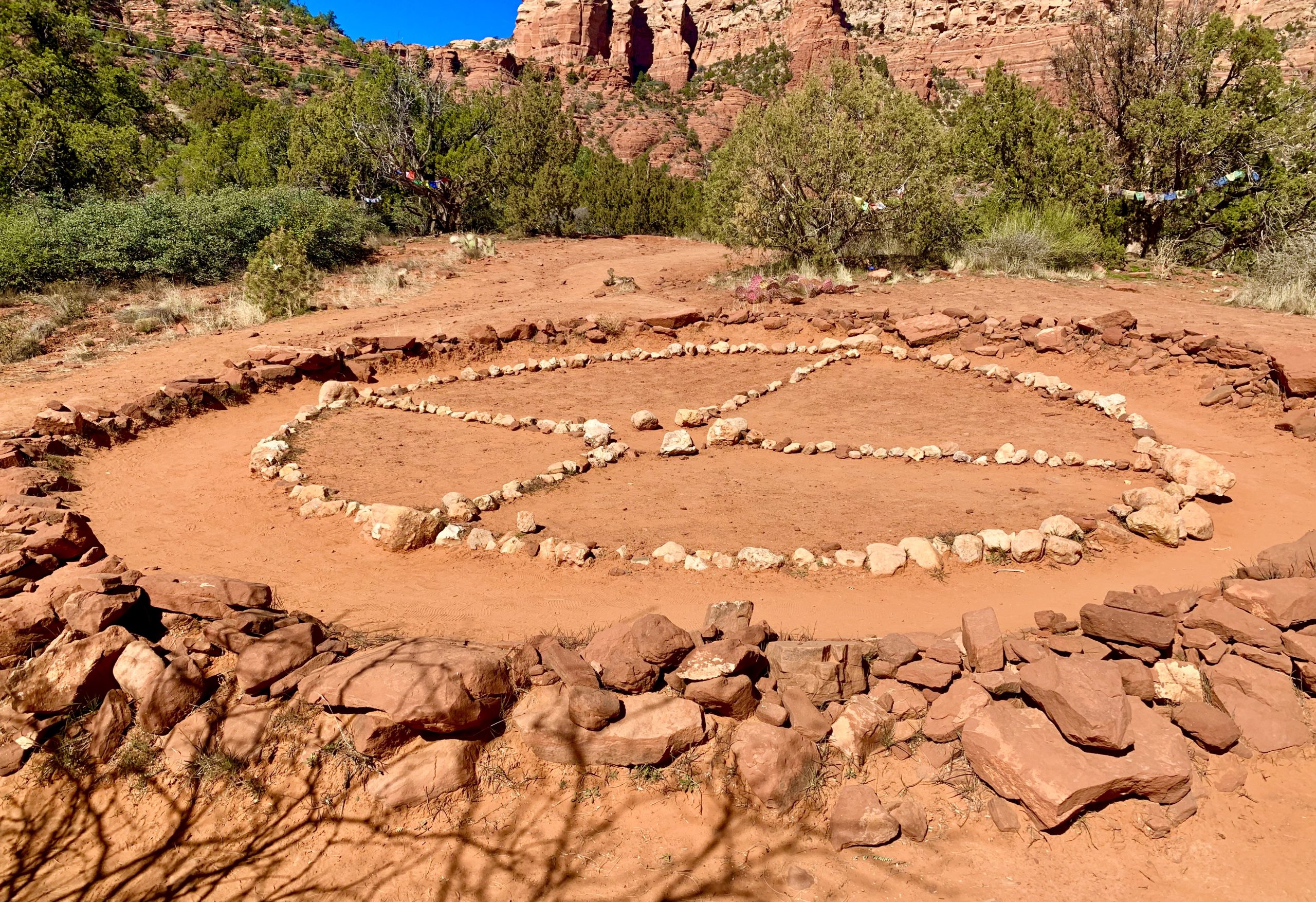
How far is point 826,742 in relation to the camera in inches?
140

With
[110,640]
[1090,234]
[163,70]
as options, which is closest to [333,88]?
[1090,234]

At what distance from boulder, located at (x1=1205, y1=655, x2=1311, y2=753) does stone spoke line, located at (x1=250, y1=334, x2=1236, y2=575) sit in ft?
6.81

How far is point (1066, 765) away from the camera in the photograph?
3111 mm

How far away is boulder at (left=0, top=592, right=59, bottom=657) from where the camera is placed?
13.0 ft

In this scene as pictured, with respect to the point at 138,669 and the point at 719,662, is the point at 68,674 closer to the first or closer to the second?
the point at 138,669

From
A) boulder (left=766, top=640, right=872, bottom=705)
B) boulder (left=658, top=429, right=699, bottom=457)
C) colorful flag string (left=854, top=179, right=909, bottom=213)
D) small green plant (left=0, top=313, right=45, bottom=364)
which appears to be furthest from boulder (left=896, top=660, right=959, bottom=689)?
small green plant (left=0, top=313, right=45, bottom=364)

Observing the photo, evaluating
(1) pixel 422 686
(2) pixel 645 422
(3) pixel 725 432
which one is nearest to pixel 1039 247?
(3) pixel 725 432

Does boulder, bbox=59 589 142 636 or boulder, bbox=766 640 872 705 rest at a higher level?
boulder, bbox=59 589 142 636

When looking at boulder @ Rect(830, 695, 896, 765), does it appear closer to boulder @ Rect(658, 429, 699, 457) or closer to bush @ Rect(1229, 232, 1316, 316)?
boulder @ Rect(658, 429, 699, 457)

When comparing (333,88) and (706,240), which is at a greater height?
(333,88)

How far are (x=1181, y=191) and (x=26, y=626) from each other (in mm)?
24147

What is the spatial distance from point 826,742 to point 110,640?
13.0 feet

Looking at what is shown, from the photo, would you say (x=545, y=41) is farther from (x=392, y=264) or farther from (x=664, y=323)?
(x=664, y=323)

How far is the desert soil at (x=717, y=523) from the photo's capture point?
2.95 m
